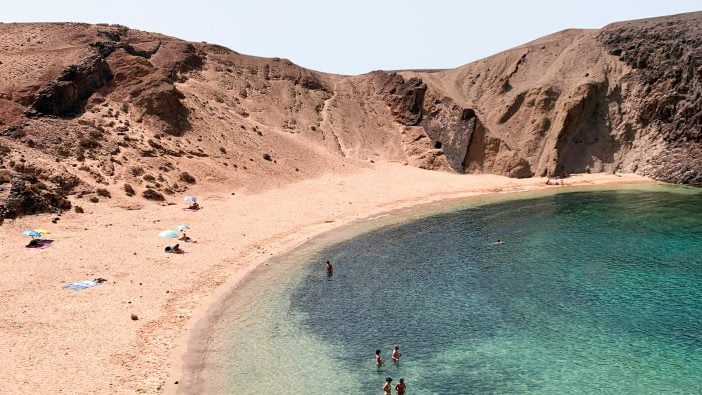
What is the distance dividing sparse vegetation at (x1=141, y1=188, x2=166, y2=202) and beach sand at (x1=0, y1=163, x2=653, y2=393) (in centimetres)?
142

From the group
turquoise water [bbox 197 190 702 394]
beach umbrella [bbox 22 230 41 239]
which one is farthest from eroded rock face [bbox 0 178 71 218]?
turquoise water [bbox 197 190 702 394]

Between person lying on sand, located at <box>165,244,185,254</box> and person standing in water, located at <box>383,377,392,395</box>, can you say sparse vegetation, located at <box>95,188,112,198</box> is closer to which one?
person lying on sand, located at <box>165,244,185,254</box>

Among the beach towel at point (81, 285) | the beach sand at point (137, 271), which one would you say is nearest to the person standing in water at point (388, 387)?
the beach sand at point (137, 271)

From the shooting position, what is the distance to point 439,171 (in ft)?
260

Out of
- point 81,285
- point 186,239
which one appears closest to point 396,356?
point 81,285

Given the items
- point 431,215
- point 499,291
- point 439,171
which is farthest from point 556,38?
point 499,291

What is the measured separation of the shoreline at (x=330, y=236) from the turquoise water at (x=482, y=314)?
826 millimetres

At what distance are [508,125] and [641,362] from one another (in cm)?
6401

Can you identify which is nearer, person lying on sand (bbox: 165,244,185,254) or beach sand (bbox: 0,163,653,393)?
beach sand (bbox: 0,163,653,393)

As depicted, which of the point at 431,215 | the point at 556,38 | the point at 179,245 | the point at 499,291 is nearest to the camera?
the point at 499,291

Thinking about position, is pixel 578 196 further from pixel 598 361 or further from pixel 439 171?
pixel 598 361

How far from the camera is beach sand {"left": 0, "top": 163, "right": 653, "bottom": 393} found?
2478 centimetres

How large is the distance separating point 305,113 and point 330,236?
42.2 meters

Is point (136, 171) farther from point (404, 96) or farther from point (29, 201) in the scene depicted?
point (404, 96)
